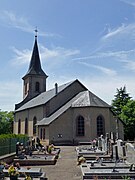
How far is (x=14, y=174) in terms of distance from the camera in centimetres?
838

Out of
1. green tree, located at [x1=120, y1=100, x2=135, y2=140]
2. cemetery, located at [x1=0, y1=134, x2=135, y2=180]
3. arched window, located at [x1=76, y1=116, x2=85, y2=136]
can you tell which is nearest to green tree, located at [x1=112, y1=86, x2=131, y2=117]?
green tree, located at [x1=120, y1=100, x2=135, y2=140]

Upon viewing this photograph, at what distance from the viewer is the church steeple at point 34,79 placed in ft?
183

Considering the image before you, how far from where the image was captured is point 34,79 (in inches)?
2200

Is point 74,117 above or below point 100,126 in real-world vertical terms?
above

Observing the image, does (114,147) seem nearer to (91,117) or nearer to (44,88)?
(91,117)

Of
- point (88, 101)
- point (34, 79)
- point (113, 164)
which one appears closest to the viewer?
point (113, 164)

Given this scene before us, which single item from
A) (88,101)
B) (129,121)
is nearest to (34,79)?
(88,101)

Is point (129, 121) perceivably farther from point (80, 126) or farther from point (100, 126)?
point (80, 126)

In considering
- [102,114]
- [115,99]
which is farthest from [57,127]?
[115,99]

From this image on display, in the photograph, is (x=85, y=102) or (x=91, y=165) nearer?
(x=91, y=165)

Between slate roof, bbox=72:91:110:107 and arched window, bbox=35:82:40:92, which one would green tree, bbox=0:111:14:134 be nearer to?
arched window, bbox=35:82:40:92

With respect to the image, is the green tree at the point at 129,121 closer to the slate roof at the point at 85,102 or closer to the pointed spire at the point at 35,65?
the slate roof at the point at 85,102

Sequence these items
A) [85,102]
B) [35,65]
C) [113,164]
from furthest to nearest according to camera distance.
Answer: [35,65]
[85,102]
[113,164]

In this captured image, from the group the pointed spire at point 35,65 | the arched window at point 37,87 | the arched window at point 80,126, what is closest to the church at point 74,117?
the arched window at point 80,126
